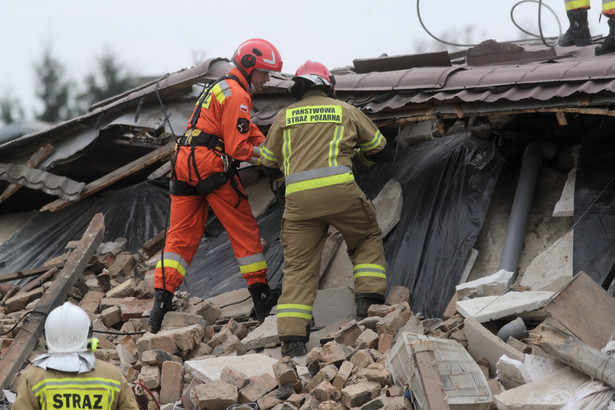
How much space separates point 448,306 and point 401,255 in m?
0.82

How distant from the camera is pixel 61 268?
7473 mm

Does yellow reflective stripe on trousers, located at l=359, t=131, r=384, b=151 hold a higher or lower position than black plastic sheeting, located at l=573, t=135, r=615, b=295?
higher

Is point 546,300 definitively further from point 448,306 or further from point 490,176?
point 490,176

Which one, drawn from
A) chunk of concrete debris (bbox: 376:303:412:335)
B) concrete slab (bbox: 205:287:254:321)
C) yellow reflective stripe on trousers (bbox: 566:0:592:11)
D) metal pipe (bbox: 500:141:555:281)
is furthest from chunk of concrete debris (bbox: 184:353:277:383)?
yellow reflective stripe on trousers (bbox: 566:0:592:11)

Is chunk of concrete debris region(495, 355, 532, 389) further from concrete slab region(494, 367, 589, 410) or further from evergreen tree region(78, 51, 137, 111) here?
evergreen tree region(78, 51, 137, 111)

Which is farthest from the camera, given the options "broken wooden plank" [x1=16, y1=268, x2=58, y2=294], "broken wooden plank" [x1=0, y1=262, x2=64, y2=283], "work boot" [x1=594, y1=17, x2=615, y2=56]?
"broken wooden plank" [x1=0, y1=262, x2=64, y2=283]

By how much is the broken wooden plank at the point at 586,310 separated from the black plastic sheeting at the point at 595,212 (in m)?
0.43

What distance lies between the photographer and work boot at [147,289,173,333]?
6.07m

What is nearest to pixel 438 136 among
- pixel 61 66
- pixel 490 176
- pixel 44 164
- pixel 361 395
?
pixel 490 176

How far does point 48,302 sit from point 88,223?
1.99 m

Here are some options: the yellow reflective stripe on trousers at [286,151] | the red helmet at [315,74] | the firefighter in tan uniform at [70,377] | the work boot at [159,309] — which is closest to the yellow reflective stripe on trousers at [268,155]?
the yellow reflective stripe on trousers at [286,151]

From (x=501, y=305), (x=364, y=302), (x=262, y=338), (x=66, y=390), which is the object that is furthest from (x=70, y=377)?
(x=501, y=305)

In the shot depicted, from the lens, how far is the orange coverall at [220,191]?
5.99 meters

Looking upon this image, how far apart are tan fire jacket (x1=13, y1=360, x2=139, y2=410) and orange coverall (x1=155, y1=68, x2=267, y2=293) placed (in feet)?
7.81
